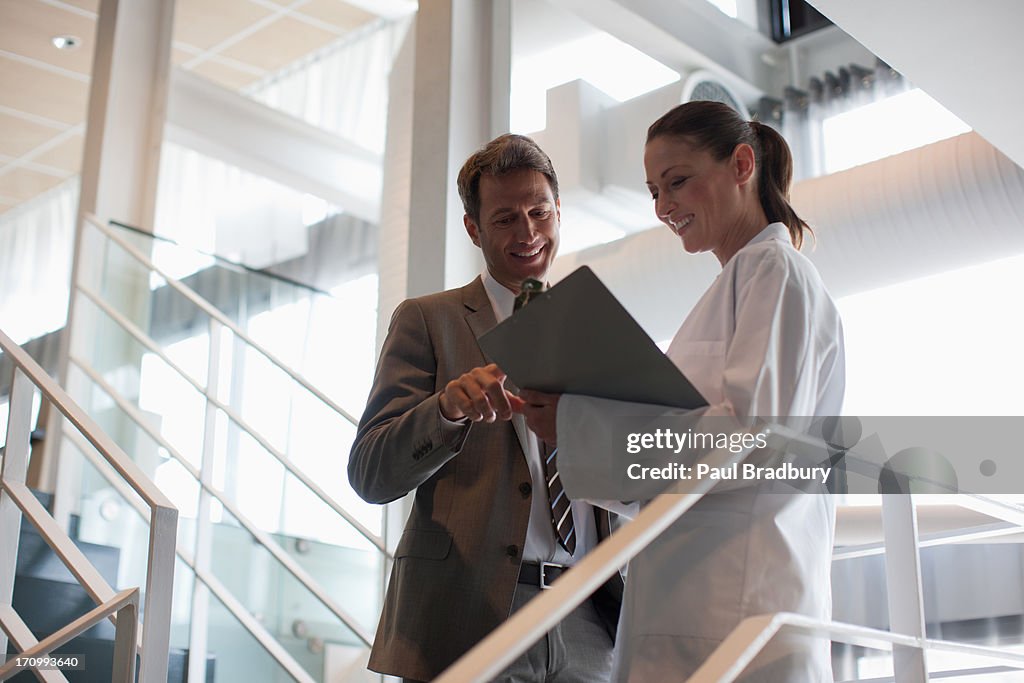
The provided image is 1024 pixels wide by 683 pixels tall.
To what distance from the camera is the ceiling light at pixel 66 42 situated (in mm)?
5254

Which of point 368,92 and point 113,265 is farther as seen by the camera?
point 368,92

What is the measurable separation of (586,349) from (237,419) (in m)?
1.59

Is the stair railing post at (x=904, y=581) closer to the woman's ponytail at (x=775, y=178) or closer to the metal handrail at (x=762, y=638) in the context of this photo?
the metal handrail at (x=762, y=638)

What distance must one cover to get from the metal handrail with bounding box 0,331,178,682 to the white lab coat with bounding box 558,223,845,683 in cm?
65

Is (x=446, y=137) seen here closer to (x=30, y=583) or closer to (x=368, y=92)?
(x=30, y=583)

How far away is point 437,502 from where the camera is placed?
1.42m

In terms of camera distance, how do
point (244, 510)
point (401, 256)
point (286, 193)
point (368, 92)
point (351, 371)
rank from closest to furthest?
1. point (401, 256)
2. point (244, 510)
3. point (351, 371)
4. point (368, 92)
5. point (286, 193)

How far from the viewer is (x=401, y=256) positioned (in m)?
2.88

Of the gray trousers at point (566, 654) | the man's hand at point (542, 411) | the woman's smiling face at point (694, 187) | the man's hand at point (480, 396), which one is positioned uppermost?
the woman's smiling face at point (694, 187)

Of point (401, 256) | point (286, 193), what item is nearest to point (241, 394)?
point (401, 256)

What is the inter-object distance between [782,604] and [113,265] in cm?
263

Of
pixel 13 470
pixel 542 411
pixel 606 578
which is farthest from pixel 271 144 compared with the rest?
pixel 606 578

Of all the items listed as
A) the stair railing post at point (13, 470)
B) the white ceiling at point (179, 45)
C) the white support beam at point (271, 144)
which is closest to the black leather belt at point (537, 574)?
the stair railing post at point (13, 470)

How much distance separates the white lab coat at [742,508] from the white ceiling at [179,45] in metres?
4.36
